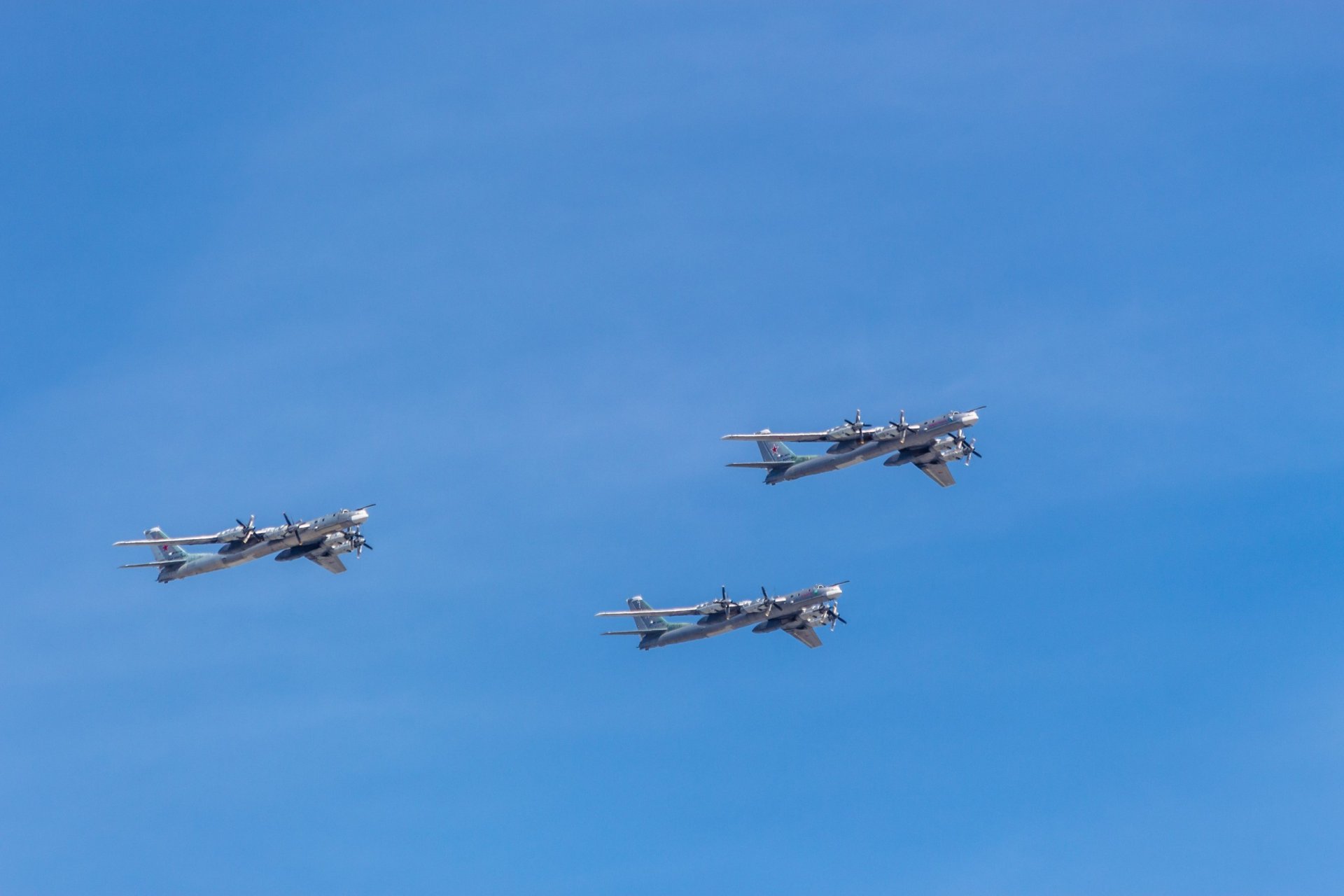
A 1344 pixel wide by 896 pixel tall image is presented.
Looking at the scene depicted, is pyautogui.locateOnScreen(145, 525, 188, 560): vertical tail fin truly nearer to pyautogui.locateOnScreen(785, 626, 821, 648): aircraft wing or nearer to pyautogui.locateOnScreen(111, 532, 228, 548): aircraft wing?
pyautogui.locateOnScreen(111, 532, 228, 548): aircraft wing

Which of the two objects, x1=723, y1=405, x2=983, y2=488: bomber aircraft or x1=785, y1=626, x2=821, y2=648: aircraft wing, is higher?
x1=723, y1=405, x2=983, y2=488: bomber aircraft

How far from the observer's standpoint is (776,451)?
152875 mm

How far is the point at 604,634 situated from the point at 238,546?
121ft

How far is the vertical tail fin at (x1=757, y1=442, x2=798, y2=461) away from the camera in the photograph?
5999 inches

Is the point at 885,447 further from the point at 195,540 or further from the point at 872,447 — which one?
the point at 195,540

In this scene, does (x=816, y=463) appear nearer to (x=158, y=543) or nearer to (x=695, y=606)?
(x=695, y=606)

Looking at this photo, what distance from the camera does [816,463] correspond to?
150 meters

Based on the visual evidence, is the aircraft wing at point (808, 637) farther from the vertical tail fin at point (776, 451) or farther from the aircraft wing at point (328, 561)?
the aircraft wing at point (328, 561)

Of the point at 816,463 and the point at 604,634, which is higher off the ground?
the point at 816,463

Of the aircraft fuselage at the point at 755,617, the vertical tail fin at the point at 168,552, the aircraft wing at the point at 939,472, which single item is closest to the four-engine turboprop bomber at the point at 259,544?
the vertical tail fin at the point at 168,552

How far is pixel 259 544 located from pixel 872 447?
57.8 meters

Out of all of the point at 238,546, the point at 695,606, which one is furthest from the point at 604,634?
the point at 238,546

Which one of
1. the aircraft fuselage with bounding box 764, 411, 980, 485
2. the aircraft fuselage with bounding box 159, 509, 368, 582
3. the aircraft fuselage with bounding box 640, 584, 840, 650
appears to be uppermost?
the aircraft fuselage with bounding box 764, 411, 980, 485

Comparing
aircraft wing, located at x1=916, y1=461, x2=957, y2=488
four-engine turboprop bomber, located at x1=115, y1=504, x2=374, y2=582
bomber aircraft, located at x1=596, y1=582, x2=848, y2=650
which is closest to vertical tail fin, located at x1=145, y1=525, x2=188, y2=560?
four-engine turboprop bomber, located at x1=115, y1=504, x2=374, y2=582
